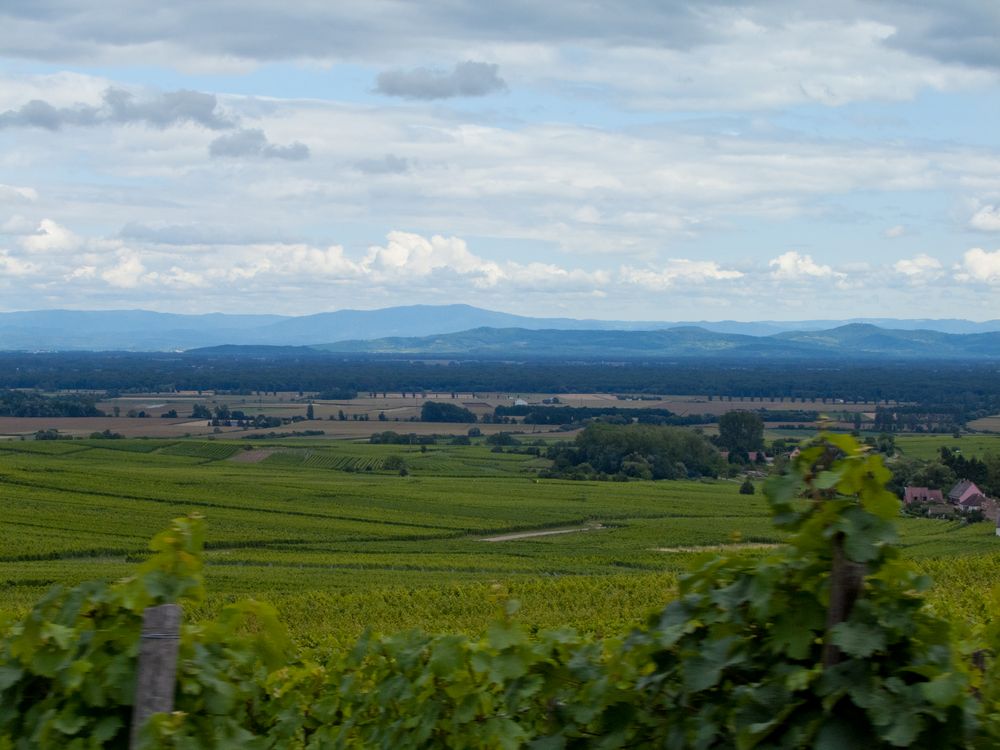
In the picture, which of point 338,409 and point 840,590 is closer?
point 840,590

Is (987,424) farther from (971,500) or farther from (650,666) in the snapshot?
(650,666)

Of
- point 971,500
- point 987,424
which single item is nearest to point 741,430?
point 987,424

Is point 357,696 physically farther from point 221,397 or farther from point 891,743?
point 221,397

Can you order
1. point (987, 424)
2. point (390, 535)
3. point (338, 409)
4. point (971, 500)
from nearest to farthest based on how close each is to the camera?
point (390, 535)
point (971, 500)
point (987, 424)
point (338, 409)

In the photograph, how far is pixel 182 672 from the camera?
13.4 ft

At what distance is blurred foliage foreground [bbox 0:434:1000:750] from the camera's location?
130 inches

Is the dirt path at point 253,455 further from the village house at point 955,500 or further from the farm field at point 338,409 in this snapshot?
the village house at point 955,500

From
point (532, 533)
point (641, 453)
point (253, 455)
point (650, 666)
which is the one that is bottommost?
point (532, 533)

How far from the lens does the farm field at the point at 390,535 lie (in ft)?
93.8

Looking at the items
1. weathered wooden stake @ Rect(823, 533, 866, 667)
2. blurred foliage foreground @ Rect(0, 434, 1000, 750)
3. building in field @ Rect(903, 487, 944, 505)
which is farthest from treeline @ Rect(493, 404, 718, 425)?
weathered wooden stake @ Rect(823, 533, 866, 667)

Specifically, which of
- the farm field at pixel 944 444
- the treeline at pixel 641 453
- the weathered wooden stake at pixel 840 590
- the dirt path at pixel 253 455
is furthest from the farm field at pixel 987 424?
the weathered wooden stake at pixel 840 590

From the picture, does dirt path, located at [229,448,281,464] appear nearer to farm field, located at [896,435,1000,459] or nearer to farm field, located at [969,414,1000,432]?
farm field, located at [896,435,1000,459]

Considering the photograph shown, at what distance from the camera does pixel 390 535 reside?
167 ft

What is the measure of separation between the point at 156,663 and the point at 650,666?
1.69m
